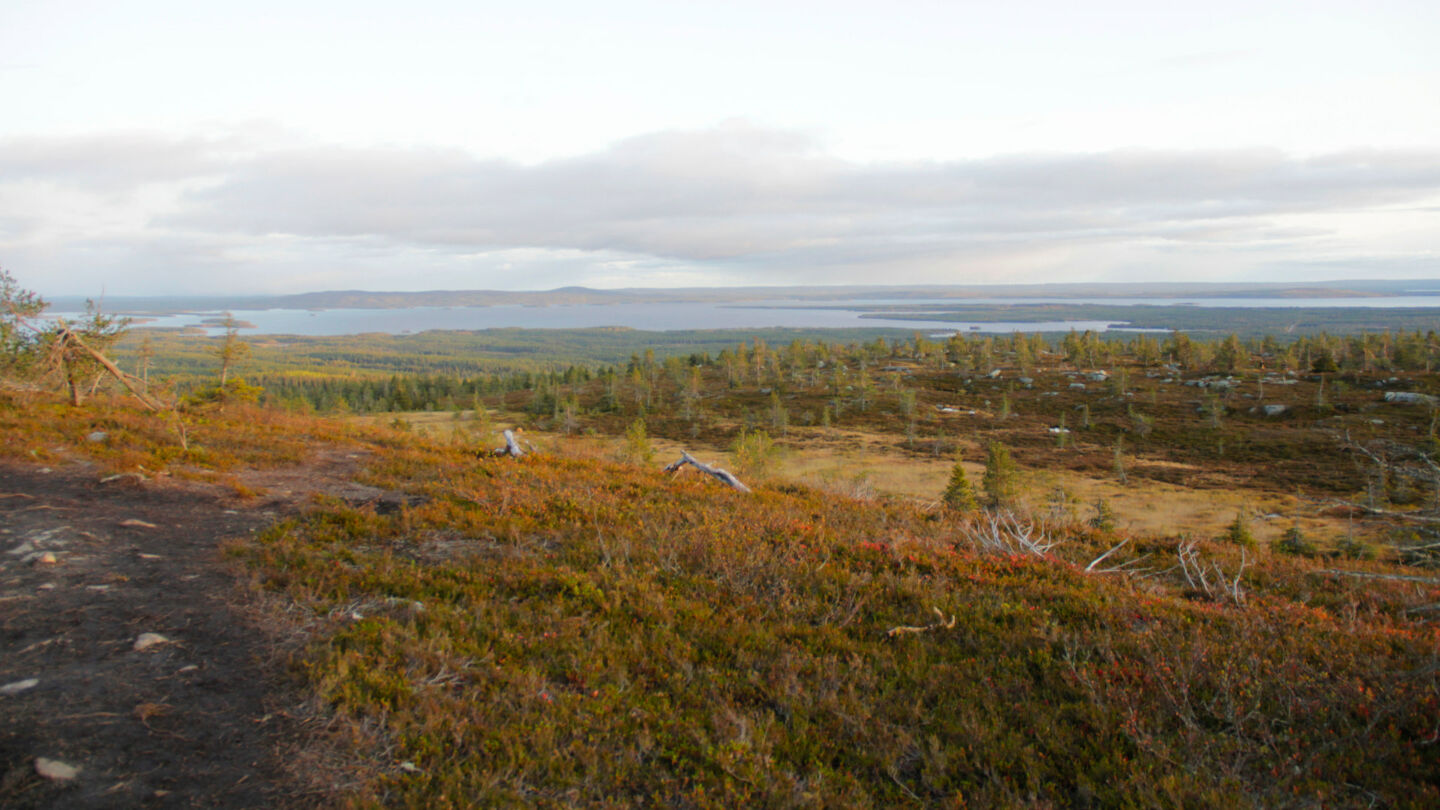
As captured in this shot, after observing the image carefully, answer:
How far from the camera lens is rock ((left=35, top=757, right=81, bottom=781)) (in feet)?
13.3

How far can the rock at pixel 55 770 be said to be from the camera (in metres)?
4.04

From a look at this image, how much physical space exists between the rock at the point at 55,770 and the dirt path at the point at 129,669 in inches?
0.6

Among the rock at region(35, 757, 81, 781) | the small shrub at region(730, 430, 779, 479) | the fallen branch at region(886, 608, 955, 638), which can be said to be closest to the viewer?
the rock at region(35, 757, 81, 781)

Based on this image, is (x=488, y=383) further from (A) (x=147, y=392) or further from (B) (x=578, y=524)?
(B) (x=578, y=524)

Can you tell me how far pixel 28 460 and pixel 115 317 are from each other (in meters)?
8.12

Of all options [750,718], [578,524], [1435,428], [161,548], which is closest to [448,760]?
[750,718]

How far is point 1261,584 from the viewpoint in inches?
Answer: 385

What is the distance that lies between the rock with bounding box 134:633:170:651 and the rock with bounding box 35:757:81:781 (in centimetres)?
191

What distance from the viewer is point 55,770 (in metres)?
4.09

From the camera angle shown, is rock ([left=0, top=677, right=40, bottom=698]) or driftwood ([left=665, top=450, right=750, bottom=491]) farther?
driftwood ([left=665, top=450, right=750, bottom=491])

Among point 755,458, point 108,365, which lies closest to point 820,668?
point 108,365

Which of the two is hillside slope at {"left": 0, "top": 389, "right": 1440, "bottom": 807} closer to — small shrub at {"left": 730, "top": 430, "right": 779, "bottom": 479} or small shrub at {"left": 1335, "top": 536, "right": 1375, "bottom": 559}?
small shrub at {"left": 1335, "top": 536, "right": 1375, "bottom": 559}

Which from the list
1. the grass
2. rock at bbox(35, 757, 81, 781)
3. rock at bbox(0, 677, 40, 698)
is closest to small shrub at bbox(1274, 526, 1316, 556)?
the grass

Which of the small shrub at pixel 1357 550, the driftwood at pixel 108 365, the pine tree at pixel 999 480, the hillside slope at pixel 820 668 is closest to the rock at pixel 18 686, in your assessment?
the hillside slope at pixel 820 668
